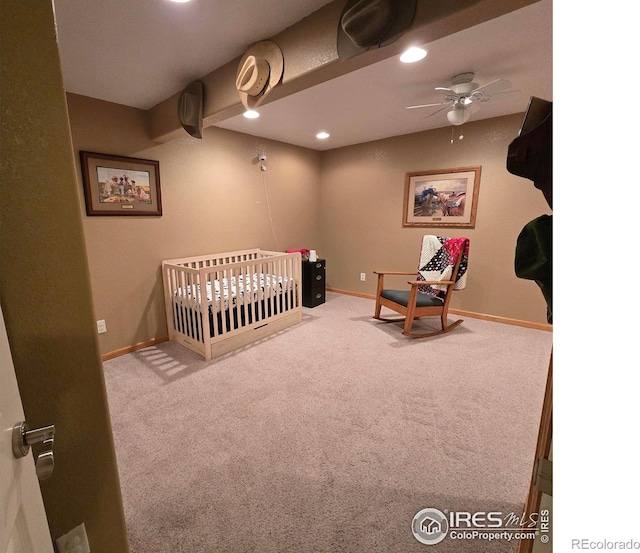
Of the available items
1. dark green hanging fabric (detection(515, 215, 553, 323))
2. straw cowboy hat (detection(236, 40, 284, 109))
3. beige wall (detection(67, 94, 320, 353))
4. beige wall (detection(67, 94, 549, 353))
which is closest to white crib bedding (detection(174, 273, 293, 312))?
beige wall (detection(67, 94, 320, 353))

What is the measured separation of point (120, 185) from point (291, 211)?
89.5 inches

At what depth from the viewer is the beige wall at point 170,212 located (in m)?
2.68

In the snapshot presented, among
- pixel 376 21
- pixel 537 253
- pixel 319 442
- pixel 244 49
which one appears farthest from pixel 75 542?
pixel 244 49

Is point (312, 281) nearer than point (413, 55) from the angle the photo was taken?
No

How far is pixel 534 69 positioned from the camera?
2.19 meters

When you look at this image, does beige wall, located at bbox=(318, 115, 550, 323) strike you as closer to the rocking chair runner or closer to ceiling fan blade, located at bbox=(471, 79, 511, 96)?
the rocking chair runner

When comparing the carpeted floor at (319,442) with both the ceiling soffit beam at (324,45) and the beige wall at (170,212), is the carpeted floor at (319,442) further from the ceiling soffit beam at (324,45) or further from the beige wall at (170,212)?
the ceiling soffit beam at (324,45)

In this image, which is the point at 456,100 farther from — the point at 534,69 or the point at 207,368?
the point at 207,368

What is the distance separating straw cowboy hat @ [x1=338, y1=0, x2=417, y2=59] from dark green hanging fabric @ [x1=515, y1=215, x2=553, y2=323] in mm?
1102

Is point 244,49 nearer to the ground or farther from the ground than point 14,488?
farther from the ground

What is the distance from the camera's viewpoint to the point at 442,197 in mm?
3816

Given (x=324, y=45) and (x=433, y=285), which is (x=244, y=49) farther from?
(x=433, y=285)

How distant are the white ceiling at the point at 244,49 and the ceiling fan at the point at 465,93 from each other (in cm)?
7

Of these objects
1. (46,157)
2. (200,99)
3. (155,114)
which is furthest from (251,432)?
(155,114)
